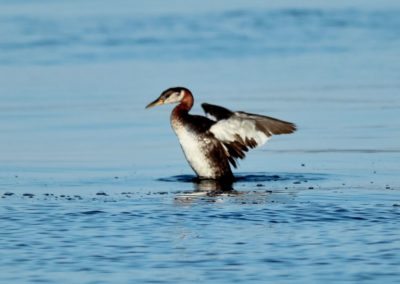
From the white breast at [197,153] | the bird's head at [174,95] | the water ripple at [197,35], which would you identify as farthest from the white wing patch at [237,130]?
the water ripple at [197,35]

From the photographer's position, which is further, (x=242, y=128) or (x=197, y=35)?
(x=197, y=35)

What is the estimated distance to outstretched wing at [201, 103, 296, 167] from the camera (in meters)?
13.1

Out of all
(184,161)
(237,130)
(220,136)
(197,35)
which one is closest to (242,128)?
(237,130)

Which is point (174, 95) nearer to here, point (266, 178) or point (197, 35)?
point (266, 178)

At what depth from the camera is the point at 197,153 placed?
13352 millimetres

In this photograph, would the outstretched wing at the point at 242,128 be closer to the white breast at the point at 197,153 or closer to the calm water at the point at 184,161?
the white breast at the point at 197,153

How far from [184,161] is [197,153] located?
108 cm

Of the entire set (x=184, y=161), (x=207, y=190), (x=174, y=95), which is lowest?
(x=207, y=190)

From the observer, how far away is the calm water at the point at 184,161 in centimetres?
897

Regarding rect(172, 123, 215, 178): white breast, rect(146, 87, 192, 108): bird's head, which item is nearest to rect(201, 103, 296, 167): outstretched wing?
rect(172, 123, 215, 178): white breast

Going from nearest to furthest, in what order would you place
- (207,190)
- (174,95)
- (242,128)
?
(207,190) → (242,128) → (174,95)

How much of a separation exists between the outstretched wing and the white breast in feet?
0.59

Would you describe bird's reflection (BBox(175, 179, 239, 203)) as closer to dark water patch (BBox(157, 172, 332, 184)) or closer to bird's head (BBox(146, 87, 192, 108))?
dark water patch (BBox(157, 172, 332, 184))

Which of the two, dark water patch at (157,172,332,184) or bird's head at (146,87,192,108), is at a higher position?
bird's head at (146,87,192,108)
